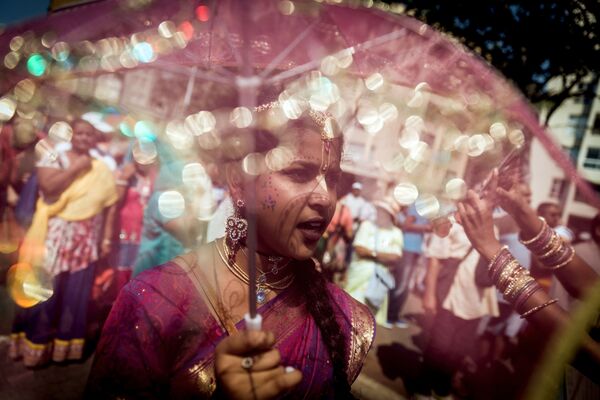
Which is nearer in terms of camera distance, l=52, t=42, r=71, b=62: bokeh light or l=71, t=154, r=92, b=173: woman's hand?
l=52, t=42, r=71, b=62: bokeh light

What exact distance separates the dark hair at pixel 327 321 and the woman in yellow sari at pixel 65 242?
2.91m

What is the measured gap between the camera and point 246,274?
5.30 feet

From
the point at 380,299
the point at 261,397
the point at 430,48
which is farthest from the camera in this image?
the point at 380,299

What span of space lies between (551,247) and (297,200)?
1556 millimetres

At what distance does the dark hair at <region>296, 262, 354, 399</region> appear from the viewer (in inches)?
65.7

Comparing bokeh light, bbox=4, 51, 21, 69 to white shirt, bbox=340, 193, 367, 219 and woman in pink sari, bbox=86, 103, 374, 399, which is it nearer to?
woman in pink sari, bbox=86, 103, 374, 399

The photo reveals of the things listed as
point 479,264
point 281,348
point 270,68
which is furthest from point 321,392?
point 479,264

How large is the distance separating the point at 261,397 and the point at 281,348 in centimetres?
56

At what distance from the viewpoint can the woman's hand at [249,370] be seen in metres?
1.04

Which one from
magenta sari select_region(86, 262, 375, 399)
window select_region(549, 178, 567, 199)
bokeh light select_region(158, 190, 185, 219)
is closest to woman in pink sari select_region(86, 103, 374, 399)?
magenta sari select_region(86, 262, 375, 399)

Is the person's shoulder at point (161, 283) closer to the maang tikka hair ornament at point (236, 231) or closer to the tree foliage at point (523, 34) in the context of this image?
the maang tikka hair ornament at point (236, 231)

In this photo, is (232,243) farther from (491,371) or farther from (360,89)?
(491,371)

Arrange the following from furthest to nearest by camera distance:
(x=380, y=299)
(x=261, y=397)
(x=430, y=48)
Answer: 1. (x=380, y=299)
2. (x=430, y=48)
3. (x=261, y=397)

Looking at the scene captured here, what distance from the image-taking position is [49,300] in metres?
3.83
